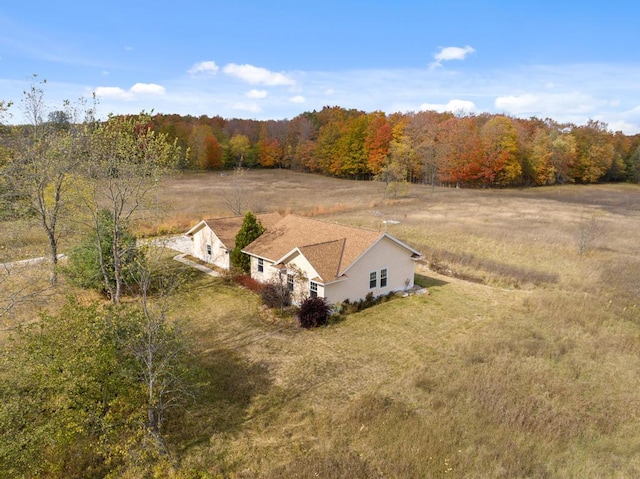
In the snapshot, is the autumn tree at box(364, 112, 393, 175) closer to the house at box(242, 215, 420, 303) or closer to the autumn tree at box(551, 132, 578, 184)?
the autumn tree at box(551, 132, 578, 184)

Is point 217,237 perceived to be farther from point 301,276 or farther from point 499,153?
point 499,153

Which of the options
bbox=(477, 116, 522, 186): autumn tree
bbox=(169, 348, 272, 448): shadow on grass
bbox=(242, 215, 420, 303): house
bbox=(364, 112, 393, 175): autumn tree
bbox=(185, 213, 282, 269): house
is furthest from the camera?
bbox=(364, 112, 393, 175): autumn tree

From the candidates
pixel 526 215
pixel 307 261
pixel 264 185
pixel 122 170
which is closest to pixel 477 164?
pixel 526 215

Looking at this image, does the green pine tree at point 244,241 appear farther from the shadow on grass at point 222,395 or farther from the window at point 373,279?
the shadow on grass at point 222,395

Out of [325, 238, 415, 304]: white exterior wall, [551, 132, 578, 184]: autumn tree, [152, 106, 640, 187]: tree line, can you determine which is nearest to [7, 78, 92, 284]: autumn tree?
[325, 238, 415, 304]: white exterior wall

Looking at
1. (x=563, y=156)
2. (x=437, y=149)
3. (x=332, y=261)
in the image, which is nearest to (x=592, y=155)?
(x=563, y=156)

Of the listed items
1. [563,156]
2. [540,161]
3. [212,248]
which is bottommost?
[212,248]

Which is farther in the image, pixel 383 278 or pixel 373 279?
pixel 383 278
